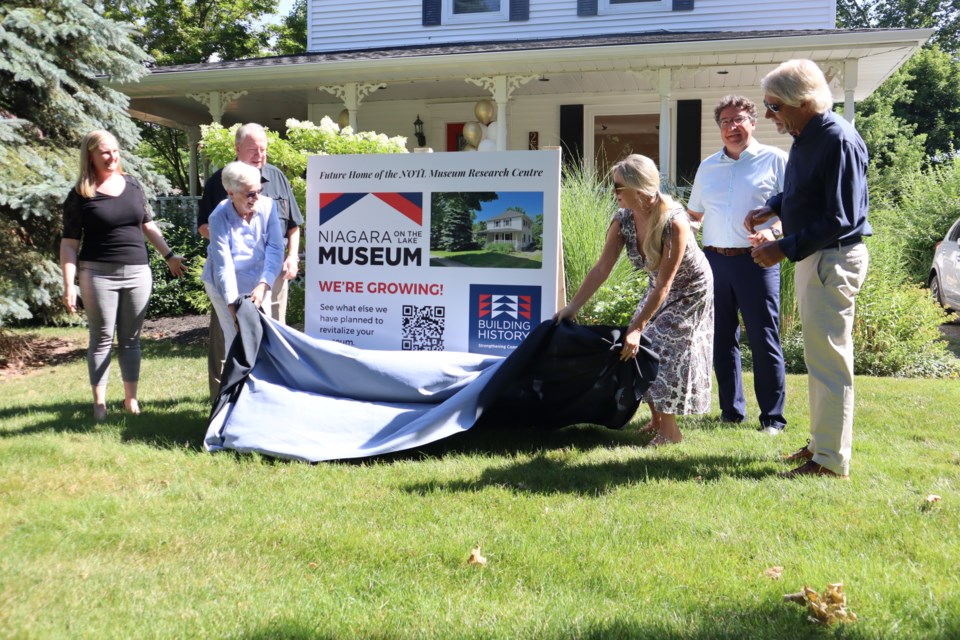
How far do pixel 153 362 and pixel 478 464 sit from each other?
5.08 meters

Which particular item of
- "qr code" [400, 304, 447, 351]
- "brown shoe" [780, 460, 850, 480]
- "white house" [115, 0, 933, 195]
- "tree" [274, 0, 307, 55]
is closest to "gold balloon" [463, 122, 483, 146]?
"white house" [115, 0, 933, 195]

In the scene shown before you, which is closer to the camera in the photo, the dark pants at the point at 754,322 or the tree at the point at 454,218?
the dark pants at the point at 754,322

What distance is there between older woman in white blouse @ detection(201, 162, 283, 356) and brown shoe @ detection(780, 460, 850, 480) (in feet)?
10.1

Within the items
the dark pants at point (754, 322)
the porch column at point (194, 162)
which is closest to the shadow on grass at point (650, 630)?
the dark pants at point (754, 322)

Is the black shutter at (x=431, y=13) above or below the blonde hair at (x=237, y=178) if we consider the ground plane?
above

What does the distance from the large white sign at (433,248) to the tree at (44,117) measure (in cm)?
425

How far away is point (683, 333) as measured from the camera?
423 cm

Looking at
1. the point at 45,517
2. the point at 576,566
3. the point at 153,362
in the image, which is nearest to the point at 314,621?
the point at 576,566

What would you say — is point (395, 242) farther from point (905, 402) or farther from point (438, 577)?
point (905, 402)

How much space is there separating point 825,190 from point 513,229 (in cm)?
188

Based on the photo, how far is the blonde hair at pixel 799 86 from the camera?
3.57m

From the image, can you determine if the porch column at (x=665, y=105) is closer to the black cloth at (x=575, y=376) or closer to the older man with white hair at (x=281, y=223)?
the older man with white hair at (x=281, y=223)

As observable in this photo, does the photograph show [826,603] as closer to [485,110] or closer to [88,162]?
[88,162]

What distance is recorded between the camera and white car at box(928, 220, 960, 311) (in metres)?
10.5
